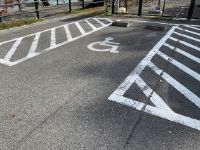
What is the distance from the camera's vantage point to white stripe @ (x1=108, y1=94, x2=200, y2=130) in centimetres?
364

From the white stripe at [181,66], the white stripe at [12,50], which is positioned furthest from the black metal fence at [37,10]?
the white stripe at [181,66]

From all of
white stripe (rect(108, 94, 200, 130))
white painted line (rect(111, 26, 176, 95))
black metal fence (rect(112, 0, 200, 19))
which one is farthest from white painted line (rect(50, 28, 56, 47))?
black metal fence (rect(112, 0, 200, 19))

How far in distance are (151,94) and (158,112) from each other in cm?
58

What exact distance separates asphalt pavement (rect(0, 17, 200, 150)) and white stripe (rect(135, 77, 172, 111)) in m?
0.02

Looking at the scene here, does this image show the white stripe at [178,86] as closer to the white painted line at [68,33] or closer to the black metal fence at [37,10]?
the white painted line at [68,33]

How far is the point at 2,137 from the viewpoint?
3291 millimetres

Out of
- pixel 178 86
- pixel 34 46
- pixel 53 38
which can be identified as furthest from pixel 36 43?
pixel 178 86

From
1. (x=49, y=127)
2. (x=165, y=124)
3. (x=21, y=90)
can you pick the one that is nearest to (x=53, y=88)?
(x=21, y=90)

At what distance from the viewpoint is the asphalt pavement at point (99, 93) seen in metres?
3.31

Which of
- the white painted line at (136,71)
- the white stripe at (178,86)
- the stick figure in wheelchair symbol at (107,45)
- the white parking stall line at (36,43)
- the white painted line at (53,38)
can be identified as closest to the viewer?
the white stripe at (178,86)

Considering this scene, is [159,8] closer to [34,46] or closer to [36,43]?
[36,43]

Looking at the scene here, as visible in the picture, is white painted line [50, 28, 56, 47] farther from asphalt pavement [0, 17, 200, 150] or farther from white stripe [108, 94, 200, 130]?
white stripe [108, 94, 200, 130]

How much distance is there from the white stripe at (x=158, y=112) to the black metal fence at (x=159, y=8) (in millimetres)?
9058

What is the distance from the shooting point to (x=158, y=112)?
3.88 m
